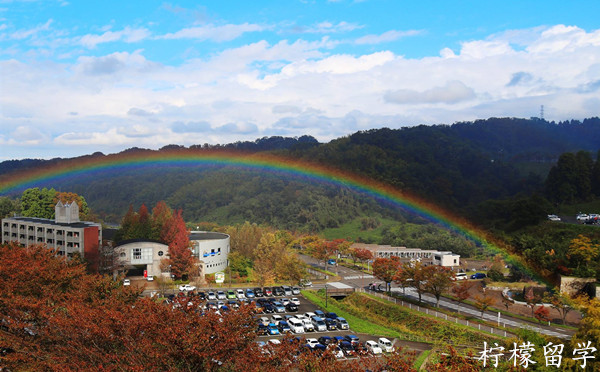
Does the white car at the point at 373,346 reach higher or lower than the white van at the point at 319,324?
higher

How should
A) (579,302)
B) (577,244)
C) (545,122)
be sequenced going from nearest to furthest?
(579,302) → (577,244) → (545,122)

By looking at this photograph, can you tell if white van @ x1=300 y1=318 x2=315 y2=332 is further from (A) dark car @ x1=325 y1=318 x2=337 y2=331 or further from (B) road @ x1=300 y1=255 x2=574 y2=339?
(B) road @ x1=300 y1=255 x2=574 y2=339

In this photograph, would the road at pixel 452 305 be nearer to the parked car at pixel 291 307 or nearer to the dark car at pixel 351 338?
the parked car at pixel 291 307

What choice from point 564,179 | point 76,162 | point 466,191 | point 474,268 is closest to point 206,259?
point 474,268

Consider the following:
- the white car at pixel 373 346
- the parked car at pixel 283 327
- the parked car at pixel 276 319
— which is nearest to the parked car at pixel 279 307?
the parked car at pixel 276 319

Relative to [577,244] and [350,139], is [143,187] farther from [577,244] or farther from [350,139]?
[577,244]

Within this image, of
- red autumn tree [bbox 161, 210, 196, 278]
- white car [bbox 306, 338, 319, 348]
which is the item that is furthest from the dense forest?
white car [bbox 306, 338, 319, 348]
